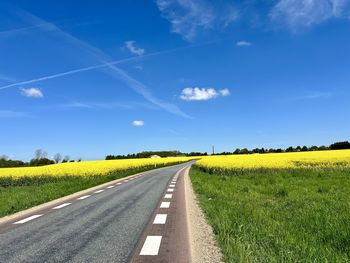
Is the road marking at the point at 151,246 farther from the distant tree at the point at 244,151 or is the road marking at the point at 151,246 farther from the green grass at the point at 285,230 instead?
the distant tree at the point at 244,151

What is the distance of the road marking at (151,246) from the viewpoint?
19.2 feet

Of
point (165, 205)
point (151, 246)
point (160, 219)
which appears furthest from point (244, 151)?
point (151, 246)

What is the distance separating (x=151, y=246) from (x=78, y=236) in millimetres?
1776

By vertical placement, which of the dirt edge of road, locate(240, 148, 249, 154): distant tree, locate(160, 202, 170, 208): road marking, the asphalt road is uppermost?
locate(240, 148, 249, 154): distant tree

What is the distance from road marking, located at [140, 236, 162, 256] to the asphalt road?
0.67 feet

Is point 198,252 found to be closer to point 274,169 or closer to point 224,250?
point 224,250

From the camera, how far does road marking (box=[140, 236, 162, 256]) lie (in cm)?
586


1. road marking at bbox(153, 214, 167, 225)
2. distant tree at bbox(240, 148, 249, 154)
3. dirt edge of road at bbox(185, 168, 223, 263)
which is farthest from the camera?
distant tree at bbox(240, 148, 249, 154)

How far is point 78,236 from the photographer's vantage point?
7.19 meters

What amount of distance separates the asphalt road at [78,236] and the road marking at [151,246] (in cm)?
21

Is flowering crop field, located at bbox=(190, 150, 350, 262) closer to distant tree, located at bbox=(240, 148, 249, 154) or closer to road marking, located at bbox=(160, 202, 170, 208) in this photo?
road marking, located at bbox=(160, 202, 170, 208)

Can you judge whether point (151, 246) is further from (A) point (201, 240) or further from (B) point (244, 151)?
(B) point (244, 151)

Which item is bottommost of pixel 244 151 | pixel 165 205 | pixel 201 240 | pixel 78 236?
pixel 201 240

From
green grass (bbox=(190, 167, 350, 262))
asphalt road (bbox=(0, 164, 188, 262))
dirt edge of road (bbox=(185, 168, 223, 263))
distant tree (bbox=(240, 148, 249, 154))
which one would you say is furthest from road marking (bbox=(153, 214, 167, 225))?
distant tree (bbox=(240, 148, 249, 154))
